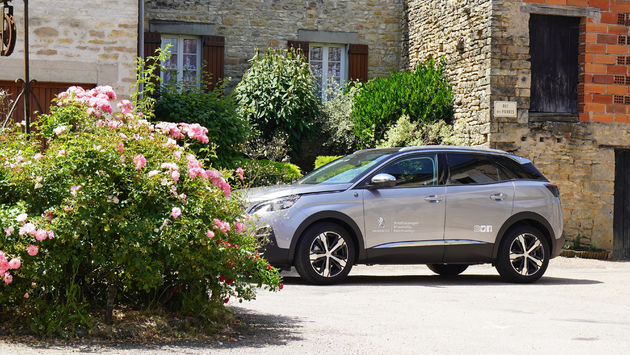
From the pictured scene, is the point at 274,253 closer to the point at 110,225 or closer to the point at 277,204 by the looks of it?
the point at 277,204

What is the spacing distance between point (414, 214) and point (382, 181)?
617 mm

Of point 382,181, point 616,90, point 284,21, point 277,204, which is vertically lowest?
point 277,204

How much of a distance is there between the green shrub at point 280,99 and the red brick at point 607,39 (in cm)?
607

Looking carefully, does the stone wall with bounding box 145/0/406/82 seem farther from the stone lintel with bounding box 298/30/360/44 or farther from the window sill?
the window sill

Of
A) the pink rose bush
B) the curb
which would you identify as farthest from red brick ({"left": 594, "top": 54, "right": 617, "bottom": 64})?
the pink rose bush

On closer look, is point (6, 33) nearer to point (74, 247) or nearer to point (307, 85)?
point (74, 247)

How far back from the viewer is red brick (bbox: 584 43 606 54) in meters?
17.7

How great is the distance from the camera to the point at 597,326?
788 centimetres

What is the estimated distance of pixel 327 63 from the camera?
2138 cm

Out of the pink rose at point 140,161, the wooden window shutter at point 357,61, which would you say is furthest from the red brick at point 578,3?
the pink rose at point 140,161

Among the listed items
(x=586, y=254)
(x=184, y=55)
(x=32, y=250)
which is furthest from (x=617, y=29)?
(x=32, y=250)

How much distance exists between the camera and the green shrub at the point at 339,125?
1914 centimetres

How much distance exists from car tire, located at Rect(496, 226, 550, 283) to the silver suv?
1 centimetres

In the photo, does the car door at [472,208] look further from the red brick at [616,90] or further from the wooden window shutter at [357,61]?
the wooden window shutter at [357,61]
